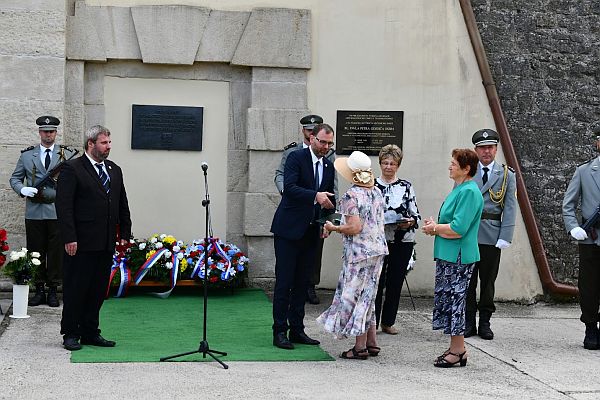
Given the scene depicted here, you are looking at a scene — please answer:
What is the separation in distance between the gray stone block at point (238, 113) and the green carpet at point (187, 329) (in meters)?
1.63

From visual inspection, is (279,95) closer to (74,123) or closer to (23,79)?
(74,123)

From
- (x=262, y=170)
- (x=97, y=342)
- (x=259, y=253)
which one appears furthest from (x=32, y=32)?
(x=97, y=342)

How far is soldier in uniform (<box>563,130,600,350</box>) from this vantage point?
8.38 meters

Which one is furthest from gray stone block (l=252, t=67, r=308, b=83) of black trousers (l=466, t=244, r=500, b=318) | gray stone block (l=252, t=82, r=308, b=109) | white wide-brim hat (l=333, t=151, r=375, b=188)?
white wide-brim hat (l=333, t=151, r=375, b=188)

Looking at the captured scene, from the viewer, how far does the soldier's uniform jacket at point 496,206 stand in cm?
866

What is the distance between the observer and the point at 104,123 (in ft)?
34.3

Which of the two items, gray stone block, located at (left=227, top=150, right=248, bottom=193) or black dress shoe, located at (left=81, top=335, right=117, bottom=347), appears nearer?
black dress shoe, located at (left=81, top=335, right=117, bottom=347)

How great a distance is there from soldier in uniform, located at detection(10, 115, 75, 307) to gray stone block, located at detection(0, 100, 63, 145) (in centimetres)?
32

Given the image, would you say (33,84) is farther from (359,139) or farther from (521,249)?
(521,249)

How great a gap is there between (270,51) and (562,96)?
347 cm

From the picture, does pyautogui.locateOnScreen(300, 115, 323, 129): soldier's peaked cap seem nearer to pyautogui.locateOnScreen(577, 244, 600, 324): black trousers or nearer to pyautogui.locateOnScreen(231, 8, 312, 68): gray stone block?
pyautogui.locateOnScreen(231, 8, 312, 68): gray stone block

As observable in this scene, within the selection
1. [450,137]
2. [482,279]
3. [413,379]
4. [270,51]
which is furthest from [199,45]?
[413,379]

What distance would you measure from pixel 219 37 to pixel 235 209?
6.19 feet

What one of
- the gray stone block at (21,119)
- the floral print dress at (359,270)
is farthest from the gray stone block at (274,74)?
the floral print dress at (359,270)
